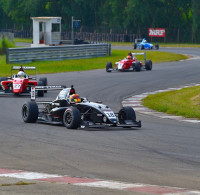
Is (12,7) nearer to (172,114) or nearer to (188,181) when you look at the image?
(172,114)

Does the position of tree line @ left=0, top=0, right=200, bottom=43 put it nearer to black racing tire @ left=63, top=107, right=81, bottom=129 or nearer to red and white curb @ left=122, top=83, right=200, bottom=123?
red and white curb @ left=122, top=83, right=200, bottom=123

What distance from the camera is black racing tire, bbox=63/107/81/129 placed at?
1534 cm

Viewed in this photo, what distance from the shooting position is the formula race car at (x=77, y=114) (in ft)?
50.5

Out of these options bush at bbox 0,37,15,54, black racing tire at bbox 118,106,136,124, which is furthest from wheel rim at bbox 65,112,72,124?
bush at bbox 0,37,15,54

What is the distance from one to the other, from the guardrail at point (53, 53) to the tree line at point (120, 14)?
29.5 meters

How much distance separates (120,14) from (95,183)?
78468mm

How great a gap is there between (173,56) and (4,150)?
37368 mm

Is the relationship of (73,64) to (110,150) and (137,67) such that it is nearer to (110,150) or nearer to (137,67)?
(137,67)

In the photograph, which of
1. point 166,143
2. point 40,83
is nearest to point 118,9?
point 40,83

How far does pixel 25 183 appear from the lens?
347 inches

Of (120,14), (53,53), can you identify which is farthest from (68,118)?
(120,14)

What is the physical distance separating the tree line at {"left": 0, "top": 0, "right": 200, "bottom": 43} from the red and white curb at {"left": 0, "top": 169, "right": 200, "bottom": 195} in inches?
2623

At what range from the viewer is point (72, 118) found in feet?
50.5

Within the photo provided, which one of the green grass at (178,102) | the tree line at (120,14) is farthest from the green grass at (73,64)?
the tree line at (120,14)
